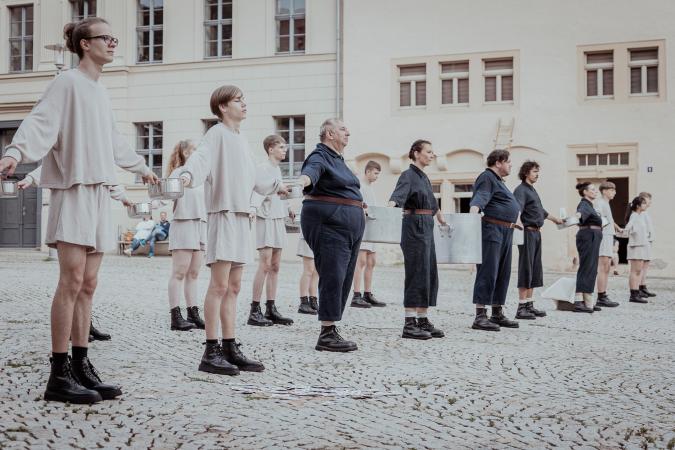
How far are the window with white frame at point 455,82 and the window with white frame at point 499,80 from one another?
60 cm

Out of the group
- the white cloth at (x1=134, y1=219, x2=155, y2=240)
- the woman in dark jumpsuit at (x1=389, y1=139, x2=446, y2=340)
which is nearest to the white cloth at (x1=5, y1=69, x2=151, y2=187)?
the woman in dark jumpsuit at (x1=389, y1=139, x2=446, y2=340)

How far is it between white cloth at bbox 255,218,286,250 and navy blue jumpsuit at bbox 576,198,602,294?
484cm

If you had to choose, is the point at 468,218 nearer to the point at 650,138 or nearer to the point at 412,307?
the point at 412,307

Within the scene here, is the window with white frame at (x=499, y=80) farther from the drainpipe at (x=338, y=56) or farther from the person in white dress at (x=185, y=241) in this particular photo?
the person in white dress at (x=185, y=241)

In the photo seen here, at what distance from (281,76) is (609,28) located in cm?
963

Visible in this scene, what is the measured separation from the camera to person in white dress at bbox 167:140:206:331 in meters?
8.61

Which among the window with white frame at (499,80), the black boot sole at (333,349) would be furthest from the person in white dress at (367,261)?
the window with white frame at (499,80)

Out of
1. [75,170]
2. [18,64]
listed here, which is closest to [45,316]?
[75,170]

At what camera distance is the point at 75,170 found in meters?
4.81

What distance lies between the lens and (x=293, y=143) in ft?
89.0

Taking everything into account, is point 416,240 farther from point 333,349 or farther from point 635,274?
point 635,274

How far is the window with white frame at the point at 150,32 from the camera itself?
28.8 m

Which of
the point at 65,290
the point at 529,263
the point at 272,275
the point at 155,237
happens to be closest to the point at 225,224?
the point at 65,290

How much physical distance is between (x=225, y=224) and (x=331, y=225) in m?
1.48
